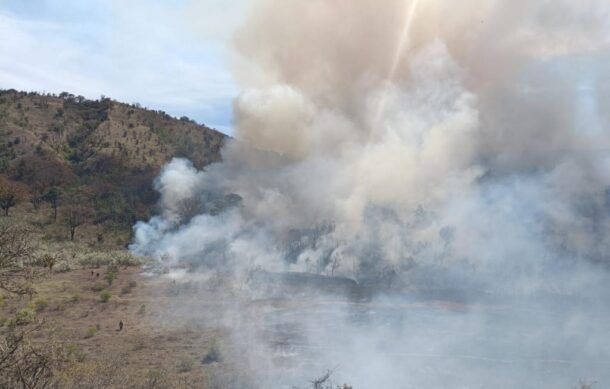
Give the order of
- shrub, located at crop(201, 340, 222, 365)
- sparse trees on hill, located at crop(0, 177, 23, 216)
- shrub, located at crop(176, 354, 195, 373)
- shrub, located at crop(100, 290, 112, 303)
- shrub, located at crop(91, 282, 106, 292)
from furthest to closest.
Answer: sparse trees on hill, located at crop(0, 177, 23, 216) → shrub, located at crop(91, 282, 106, 292) → shrub, located at crop(100, 290, 112, 303) → shrub, located at crop(201, 340, 222, 365) → shrub, located at crop(176, 354, 195, 373)

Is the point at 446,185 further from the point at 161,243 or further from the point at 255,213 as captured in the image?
the point at 161,243

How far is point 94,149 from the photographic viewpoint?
3671 inches

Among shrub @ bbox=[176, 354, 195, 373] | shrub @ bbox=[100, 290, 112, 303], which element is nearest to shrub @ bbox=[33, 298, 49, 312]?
shrub @ bbox=[100, 290, 112, 303]

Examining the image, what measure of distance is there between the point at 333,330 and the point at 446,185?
2523cm

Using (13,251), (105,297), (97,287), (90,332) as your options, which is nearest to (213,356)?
(90,332)

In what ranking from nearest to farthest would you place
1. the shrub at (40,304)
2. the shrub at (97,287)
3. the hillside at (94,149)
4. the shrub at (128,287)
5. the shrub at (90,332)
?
the shrub at (90,332), the shrub at (40,304), the shrub at (128,287), the shrub at (97,287), the hillside at (94,149)

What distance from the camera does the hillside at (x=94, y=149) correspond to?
244 ft

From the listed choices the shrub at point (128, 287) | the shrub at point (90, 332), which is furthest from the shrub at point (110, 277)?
the shrub at point (90, 332)

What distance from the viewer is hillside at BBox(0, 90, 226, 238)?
244ft

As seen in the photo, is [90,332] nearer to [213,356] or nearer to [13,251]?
[213,356]

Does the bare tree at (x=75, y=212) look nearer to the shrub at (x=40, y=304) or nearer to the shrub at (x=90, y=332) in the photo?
the shrub at (x=40, y=304)

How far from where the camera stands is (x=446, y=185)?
163 feet

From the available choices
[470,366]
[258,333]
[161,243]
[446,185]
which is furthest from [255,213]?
[470,366]

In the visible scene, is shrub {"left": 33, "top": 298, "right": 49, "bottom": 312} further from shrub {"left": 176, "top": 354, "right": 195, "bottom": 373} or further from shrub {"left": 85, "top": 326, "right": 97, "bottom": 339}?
shrub {"left": 176, "top": 354, "right": 195, "bottom": 373}
